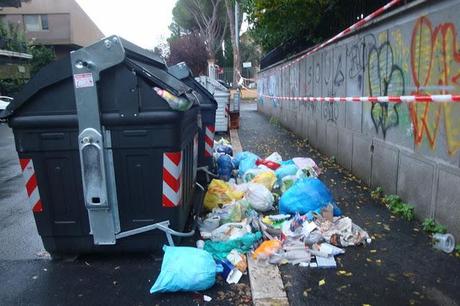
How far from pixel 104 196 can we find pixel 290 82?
31.6 ft

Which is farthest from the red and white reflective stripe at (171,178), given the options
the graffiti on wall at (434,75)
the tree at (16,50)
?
the tree at (16,50)

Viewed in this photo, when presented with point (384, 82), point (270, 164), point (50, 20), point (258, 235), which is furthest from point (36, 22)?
point (258, 235)

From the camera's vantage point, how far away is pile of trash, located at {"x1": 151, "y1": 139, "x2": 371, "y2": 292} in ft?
12.0

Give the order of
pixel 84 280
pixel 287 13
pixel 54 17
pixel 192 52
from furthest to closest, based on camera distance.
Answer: pixel 54 17, pixel 192 52, pixel 287 13, pixel 84 280

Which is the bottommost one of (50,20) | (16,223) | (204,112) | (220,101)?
(16,223)

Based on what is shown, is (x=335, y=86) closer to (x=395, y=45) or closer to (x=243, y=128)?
(x=395, y=45)

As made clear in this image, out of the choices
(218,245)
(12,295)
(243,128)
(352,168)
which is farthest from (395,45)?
(243,128)

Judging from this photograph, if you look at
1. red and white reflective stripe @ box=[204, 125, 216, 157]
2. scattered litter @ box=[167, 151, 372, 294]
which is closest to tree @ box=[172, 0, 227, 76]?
red and white reflective stripe @ box=[204, 125, 216, 157]

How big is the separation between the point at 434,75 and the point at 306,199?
1.74 meters

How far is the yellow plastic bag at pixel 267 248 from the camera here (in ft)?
12.1

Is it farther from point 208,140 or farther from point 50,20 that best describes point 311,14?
point 50,20

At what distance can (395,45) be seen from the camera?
5031 millimetres

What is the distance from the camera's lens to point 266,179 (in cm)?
580

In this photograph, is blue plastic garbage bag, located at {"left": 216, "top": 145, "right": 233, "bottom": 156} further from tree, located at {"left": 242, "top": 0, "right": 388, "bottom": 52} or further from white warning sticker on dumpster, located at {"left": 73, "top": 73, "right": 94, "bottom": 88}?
white warning sticker on dumpster, located at {"left": 73, "top": 73, "right": 94, "bottom": 88}
